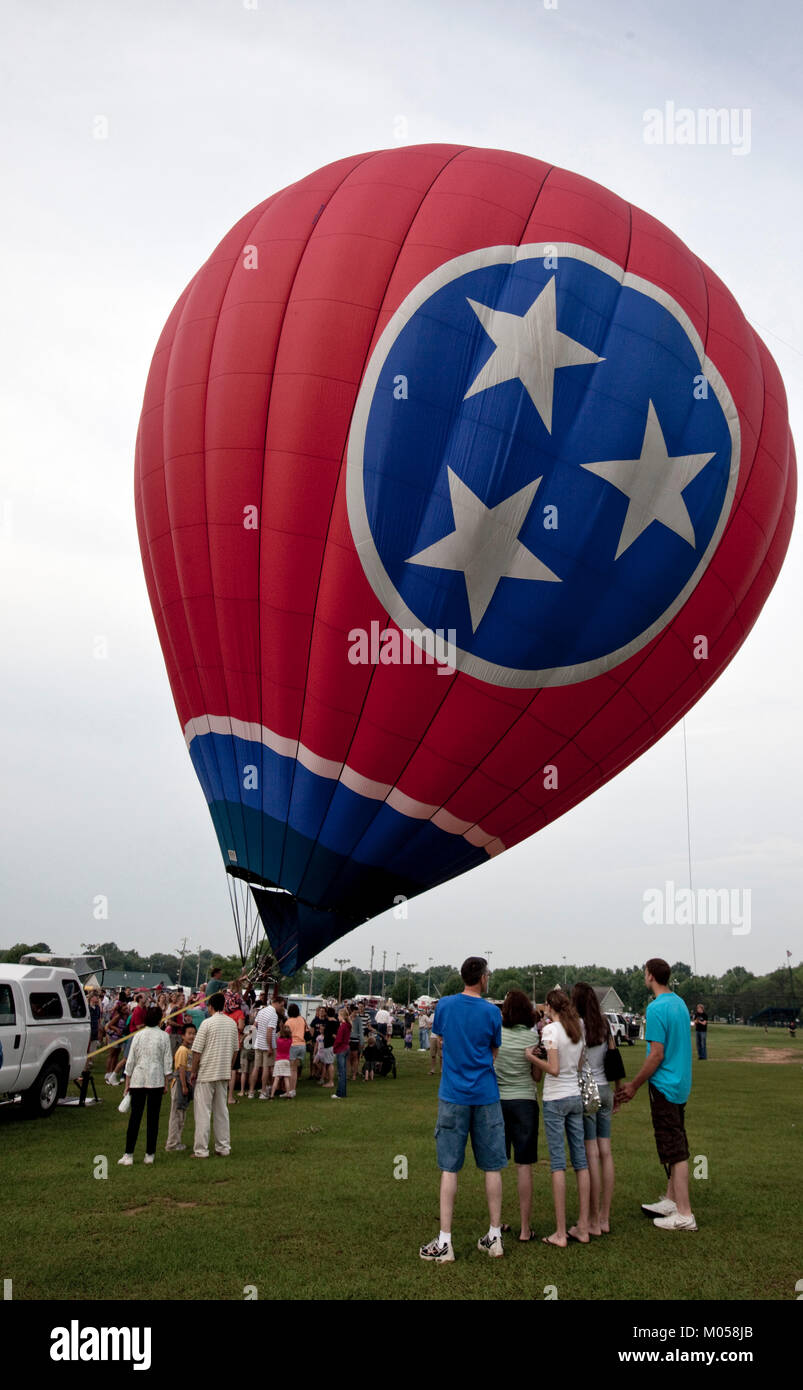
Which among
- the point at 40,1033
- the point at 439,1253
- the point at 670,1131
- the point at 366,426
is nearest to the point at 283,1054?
the point at 40,1033

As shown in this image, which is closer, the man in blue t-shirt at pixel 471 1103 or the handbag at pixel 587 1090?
the man in blue t-shirt at pixel 471 1103

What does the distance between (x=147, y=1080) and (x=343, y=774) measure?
182 inches

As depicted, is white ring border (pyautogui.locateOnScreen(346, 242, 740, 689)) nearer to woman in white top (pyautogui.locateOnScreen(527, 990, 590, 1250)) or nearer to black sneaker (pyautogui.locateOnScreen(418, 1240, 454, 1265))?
woman in white top (pyautogui.locateOnScreen(527, 990, 590, 1250))

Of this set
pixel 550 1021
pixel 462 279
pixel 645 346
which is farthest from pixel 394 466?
pixel 550 1021

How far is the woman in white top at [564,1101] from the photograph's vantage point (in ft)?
19.0

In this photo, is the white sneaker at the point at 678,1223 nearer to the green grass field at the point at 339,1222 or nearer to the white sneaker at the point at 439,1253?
the green grass field at the point at 339,1222

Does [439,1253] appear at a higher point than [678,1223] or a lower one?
higher

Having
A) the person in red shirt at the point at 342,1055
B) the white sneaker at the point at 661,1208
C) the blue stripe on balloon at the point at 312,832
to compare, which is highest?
the blue stripe on balloon at the point at 312,832

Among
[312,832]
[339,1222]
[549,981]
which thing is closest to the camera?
[339,1222]

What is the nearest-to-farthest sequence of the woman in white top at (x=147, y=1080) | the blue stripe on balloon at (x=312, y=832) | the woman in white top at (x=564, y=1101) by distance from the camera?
the woman in white top at (x=564, y=1101) < the woman in white top at (x=147, y=1080) < the blue stripe on balloon at (x=312, y=832)

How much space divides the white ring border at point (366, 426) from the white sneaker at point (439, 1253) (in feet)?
23.0

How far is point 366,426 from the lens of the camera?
11.0 meters

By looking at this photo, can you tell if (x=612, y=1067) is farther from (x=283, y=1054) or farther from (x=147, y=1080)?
(x=283, y=1054)

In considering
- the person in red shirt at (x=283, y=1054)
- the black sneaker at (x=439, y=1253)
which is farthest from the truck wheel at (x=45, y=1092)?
the black sneaker at (x=439, y=1253)
